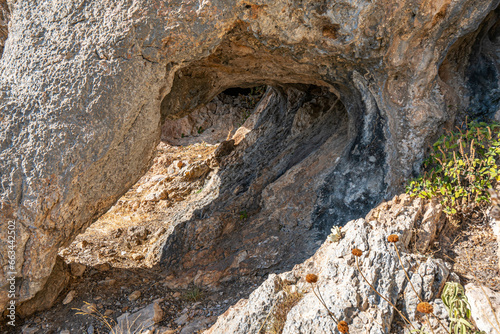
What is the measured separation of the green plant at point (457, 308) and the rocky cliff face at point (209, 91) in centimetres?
138

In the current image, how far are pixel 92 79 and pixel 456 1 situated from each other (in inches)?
132

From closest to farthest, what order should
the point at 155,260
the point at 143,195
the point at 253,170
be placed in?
the point at 155,260
the point at 253,170
the point at 143,195

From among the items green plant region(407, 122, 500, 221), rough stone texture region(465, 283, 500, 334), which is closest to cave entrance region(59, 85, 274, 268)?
green plant region(407, 122, 500, 221)

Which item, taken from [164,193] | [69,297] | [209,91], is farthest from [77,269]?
[209,91]

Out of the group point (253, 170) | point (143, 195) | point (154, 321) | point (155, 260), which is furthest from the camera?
point (143, 195)

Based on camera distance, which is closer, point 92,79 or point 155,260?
point 92,79

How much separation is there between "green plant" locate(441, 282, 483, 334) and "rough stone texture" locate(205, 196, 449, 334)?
0.12 meters

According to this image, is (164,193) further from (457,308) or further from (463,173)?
(457,308)

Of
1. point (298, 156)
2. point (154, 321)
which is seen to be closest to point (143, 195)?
point (298, 156)

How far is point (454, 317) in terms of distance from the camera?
7.81 feet

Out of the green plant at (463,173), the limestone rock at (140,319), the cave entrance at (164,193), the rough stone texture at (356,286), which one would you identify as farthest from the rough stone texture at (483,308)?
the cave entrance at (164,193)

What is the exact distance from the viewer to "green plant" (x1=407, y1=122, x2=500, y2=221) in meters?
3.17

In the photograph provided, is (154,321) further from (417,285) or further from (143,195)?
(143,195)

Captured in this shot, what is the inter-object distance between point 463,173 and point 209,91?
3067 mm
